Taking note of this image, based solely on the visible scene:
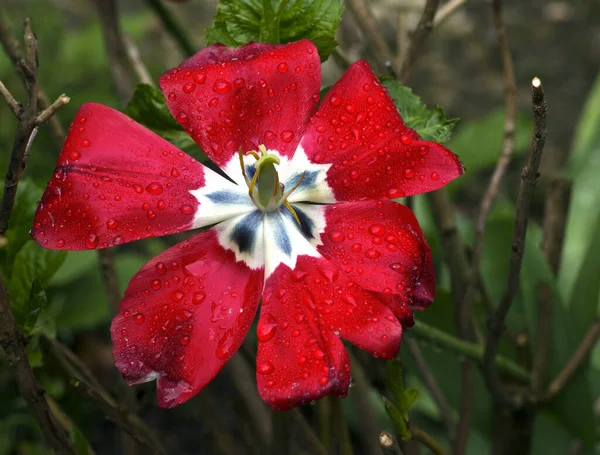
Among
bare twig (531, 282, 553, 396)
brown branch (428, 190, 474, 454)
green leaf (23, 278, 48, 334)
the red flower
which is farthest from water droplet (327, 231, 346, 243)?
bare twig (531, 282, 553, 396)

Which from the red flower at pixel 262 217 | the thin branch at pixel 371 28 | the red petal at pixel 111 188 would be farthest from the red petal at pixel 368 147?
the thin branch at pixel 371 28

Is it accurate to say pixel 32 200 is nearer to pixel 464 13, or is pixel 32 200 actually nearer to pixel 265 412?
pixel 265 412

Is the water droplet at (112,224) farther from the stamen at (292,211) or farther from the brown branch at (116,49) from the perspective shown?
the brown branch at (116,49)

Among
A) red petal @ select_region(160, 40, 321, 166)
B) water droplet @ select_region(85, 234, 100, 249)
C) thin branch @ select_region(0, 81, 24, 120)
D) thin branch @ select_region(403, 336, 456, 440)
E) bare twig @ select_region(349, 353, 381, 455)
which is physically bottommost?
bare twig @ select_region(349, 353, 381, 455)

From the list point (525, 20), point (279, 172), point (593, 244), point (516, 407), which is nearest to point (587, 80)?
point (525, 20)

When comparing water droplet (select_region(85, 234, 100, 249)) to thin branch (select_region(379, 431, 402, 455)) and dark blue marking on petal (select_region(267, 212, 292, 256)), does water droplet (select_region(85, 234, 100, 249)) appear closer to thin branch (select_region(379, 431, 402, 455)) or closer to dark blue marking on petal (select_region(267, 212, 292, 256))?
dark blue marking on petal (select_region(267, 212, 292, 256))

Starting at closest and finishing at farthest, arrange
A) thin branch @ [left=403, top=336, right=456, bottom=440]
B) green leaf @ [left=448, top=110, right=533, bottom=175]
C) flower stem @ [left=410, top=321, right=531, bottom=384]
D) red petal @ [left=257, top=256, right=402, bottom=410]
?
1. red petal @ [left=257, top=256, right=402, bottom=410]
2. flower stem @ [left=410, top=321, right=531, bottom=384]
3. thin branch @ [left=403, top=336, right=456, bottom=440]
4. green leaf @ [left=448, top=110, right=533, bottom=175]

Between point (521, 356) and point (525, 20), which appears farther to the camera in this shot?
point (525, 20)
